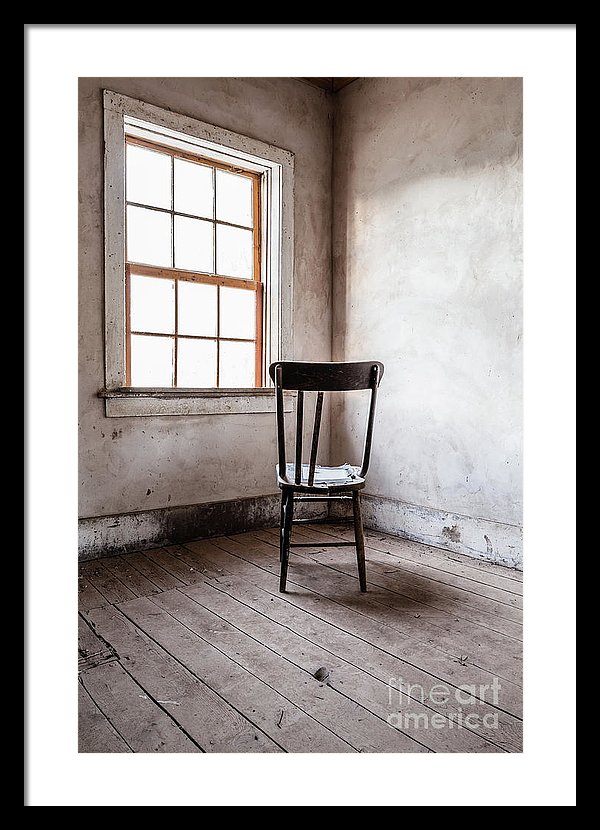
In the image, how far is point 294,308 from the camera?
11.5ft

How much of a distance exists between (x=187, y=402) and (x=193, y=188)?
4.12 ft

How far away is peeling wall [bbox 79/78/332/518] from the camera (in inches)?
106

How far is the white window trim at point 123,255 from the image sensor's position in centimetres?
274

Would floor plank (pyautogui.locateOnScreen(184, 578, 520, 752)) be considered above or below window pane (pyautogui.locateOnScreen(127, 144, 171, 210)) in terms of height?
below

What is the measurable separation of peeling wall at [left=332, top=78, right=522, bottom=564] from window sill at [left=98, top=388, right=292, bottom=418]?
0.60 metres

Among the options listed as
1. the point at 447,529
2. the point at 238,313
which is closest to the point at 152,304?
the point at 238,313

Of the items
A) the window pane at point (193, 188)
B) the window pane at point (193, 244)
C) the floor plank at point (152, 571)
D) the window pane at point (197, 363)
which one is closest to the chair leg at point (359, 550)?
the floor plank at point (152, 571)

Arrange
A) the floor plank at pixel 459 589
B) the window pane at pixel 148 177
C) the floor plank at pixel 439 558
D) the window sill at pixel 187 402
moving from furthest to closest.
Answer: the window pane at pixel 148 177, the window sill at pixel 187 402, the floor plank at pixel 439 558, the floor plank at pixel 459 589

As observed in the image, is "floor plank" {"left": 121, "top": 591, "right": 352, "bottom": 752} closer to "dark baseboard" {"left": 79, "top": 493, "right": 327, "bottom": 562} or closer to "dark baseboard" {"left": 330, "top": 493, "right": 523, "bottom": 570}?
"dark baseboard" {"left": 79, "top": 493, "right": 327, "bottom": 562}

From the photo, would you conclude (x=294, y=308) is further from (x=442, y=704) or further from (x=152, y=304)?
(x=442, y=704)

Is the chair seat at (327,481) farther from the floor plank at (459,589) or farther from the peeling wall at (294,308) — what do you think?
the peeling wall at (294,308)

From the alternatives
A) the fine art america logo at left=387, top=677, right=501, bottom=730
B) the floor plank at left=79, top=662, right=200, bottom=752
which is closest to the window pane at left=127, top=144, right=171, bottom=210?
the floor plank at left=79, top=662, right=200, bottom=752
